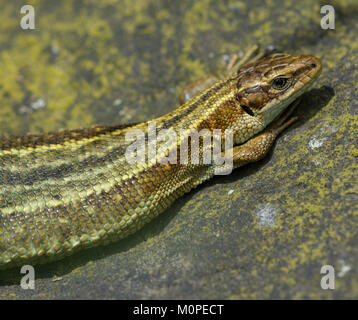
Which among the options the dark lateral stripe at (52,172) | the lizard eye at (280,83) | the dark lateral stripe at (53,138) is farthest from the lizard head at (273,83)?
the dark lateral stripe at (52,172)

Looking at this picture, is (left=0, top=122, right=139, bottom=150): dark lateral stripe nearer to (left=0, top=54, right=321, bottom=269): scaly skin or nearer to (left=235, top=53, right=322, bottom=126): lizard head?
(left=0, top=54, right=321, bottom=269): scaly skin

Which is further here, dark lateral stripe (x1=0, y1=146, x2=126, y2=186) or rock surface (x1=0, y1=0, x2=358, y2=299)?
dark lateral stripe (x1=0, y1=146, x2=126, y2=186)

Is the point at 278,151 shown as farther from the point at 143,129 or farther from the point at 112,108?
the point at 112,108

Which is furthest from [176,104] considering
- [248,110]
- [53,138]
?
[53,138]

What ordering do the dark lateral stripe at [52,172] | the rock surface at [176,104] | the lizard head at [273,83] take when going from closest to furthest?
1. the rock surface at [176,104]
2. the dark lateral stripe at [52,172]
3. the lizard head at [273,83]

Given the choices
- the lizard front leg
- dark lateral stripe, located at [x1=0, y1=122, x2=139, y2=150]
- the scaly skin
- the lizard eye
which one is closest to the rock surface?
the lizard front leg

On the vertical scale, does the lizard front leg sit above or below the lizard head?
below

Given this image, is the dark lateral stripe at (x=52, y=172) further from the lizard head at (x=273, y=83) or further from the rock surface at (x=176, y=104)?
the lizard head at (x=273, y=83)
